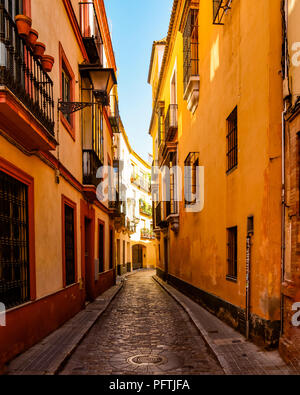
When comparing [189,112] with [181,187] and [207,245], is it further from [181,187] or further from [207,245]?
[207,245]

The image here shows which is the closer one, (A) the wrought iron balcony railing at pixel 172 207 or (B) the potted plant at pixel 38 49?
(B) the potted plant at pixel 38 49

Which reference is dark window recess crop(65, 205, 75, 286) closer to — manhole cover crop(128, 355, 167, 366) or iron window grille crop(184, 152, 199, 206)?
manhole cover crop(128, 355, 167, 366)

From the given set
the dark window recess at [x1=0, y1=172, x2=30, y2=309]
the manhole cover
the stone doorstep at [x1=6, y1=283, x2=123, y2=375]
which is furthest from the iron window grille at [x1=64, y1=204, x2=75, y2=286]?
the manhole cover

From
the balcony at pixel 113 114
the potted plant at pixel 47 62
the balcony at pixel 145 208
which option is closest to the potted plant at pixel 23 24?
the potted plant at pixel 47 62

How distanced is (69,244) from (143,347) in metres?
3.88

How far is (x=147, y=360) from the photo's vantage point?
19.1 ft

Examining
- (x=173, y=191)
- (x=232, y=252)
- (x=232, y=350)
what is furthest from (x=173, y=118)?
(x=232, y=350)

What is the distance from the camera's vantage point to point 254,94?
21.6 feet

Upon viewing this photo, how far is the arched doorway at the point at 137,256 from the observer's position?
39.7 m

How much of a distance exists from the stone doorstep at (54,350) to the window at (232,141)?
4.66m

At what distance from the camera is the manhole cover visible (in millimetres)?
5676

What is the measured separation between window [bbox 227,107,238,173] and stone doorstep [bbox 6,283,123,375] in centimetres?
466

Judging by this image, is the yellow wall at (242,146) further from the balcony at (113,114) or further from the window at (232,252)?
the balcony at (113,114)

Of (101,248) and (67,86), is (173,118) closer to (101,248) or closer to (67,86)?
(101,248)
